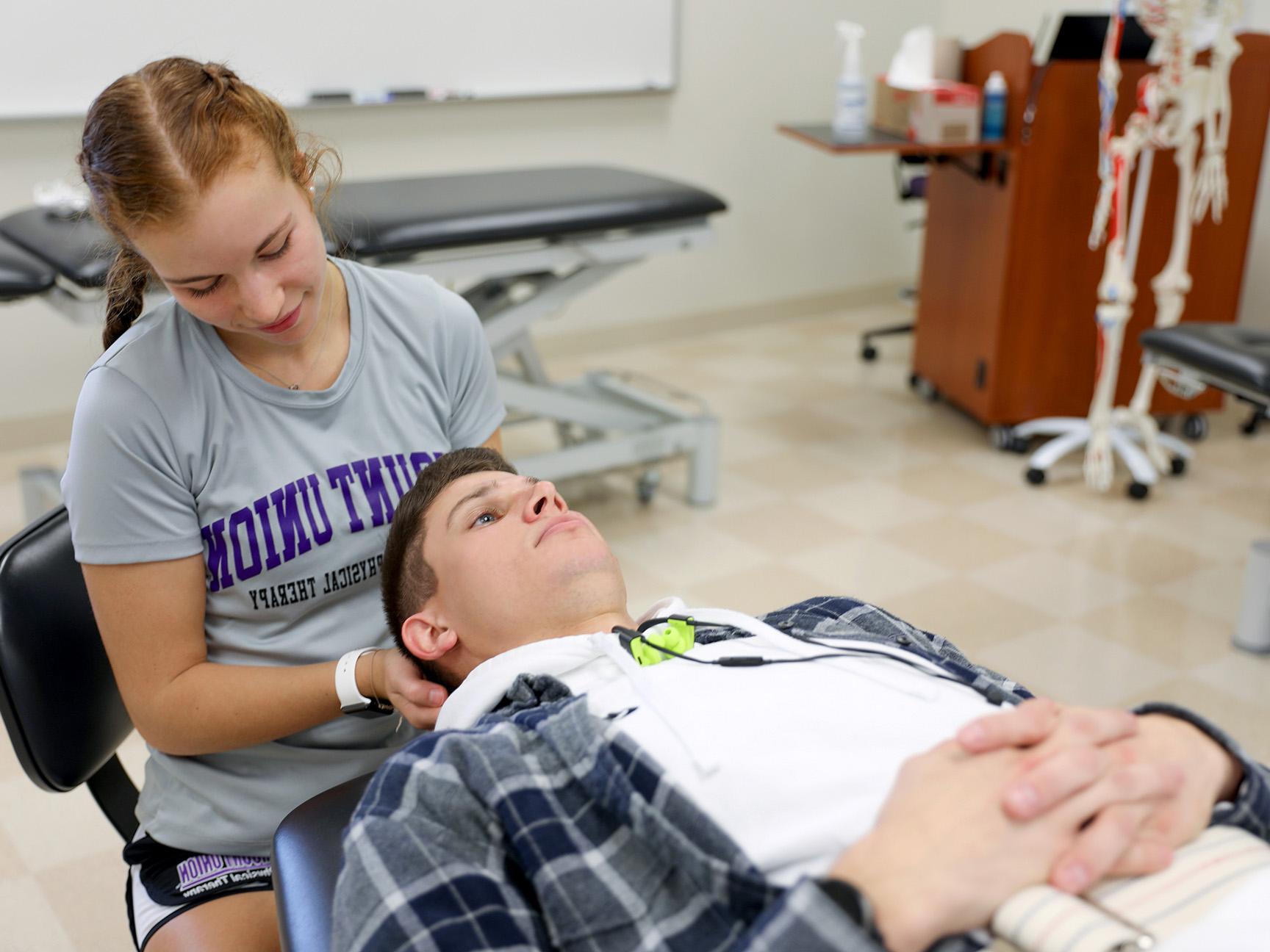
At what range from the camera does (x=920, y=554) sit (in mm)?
2893

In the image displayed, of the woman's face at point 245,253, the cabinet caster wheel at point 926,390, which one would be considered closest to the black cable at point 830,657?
the woman's face at point 245,253

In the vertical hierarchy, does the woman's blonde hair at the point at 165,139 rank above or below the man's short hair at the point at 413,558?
above

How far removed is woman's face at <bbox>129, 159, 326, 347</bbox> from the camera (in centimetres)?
102

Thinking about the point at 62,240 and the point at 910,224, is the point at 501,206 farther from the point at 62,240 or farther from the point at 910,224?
the point at 910,224

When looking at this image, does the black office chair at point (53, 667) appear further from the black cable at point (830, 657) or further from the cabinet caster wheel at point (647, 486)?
the cabinet caster wheel at point (647, 486)

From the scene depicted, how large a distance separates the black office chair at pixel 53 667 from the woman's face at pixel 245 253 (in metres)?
0.28

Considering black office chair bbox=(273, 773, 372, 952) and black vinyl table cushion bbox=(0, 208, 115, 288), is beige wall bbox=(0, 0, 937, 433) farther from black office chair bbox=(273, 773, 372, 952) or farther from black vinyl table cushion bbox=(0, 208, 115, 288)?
black office chair bbox=(273, 773, 372, 952)

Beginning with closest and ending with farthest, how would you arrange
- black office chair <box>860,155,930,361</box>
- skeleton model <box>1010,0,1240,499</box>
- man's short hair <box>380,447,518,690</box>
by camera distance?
man's short hair <box>380,447,518,690</box>, skeleton model <box>1010,0,1240,499</box>, black office chair <box>860,155,930,361</box>

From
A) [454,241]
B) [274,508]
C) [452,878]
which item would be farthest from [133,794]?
[454,241]

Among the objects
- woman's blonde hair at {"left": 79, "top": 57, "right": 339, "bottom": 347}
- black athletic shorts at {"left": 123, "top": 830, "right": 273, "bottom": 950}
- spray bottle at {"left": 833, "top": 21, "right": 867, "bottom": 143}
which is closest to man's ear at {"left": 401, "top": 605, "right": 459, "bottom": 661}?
black athletic shorts at {"left": 123, "top": 830, "right": 273, "bottom": 950}

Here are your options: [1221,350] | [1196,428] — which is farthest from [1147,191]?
[1221,350]

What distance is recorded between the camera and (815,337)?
464cm

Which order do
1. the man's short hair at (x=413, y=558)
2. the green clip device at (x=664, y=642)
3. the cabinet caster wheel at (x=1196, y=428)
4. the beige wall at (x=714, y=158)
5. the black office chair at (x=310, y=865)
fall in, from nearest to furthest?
the black office chair at (x=310, y=865) < the green clip device at (x=664, y=642) < the man's short hair at (x=413, y=558) < the cabinet caster wheel at (x=1196, y=428) < the beige wall at (x=714, y=158)

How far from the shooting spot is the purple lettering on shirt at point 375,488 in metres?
1.21
